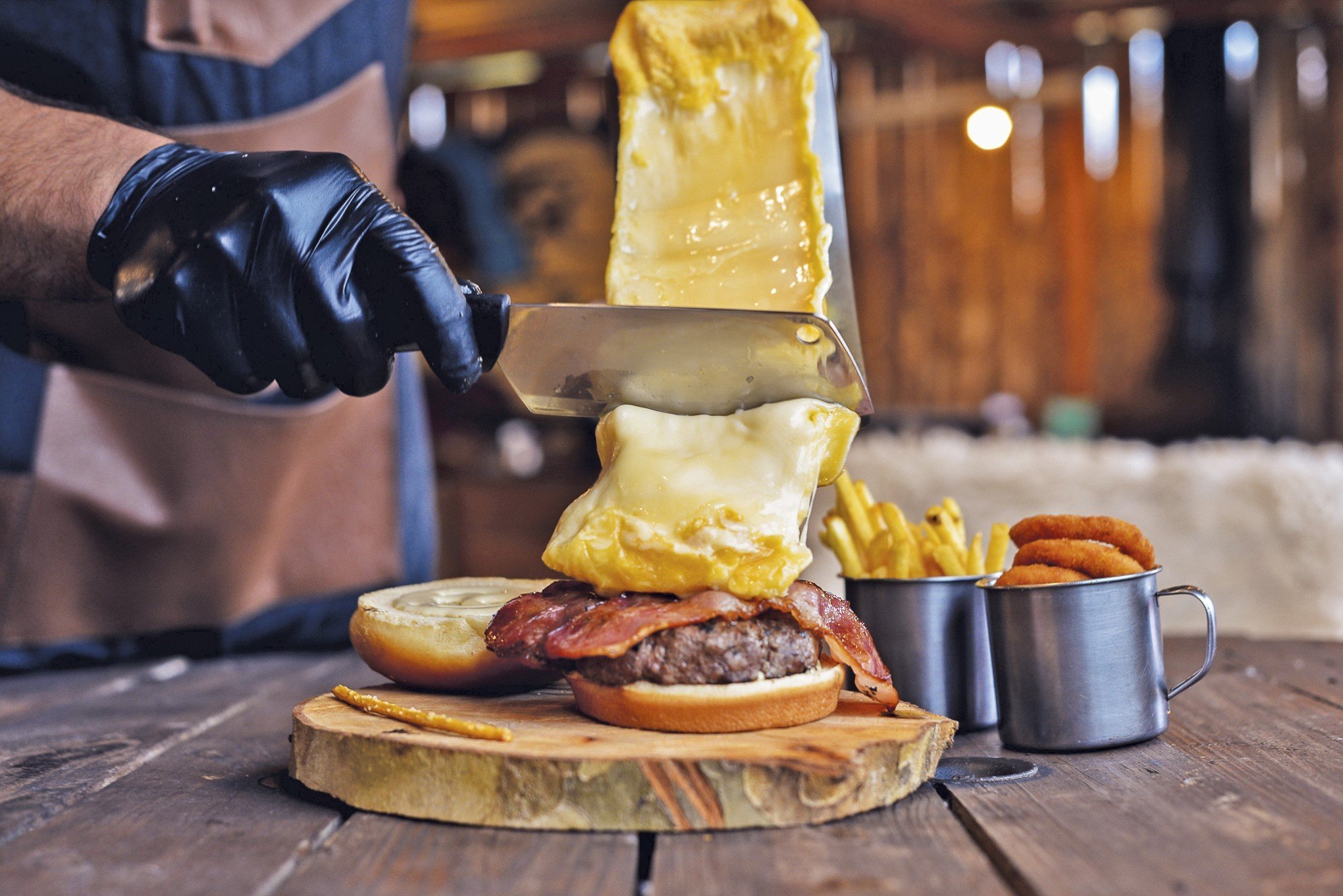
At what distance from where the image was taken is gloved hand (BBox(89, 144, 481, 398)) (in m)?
1.32

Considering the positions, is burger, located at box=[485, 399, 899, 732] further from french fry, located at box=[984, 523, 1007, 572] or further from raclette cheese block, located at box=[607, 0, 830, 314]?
french fry, located at box=[984, 523, 1007, 572]

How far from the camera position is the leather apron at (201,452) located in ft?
6.89

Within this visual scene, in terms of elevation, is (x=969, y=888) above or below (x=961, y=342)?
below

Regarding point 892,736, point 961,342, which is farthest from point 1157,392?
point 892,736

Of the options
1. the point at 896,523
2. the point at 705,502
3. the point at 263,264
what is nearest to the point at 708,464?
the point at 705,502

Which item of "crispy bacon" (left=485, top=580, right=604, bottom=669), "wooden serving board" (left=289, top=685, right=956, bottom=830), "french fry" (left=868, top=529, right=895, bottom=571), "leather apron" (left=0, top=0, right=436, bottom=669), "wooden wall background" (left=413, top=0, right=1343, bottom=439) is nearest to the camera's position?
"wooden serving board" (left=289, top=685, right=956, bottom=830)

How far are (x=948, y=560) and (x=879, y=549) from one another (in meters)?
0.12

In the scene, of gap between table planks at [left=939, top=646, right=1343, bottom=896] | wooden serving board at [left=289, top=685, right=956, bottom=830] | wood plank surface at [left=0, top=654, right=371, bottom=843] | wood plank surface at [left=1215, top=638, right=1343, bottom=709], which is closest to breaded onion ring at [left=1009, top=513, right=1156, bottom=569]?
gap between table planks at [left=939, top=646, right=1343, bottom=896]

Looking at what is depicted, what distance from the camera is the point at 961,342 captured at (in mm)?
6418

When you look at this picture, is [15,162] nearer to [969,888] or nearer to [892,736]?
[892,736]

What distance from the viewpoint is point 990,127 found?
6039mm

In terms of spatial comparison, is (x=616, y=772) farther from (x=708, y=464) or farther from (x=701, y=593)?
(x=708, y=464)

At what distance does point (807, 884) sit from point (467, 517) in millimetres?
5675

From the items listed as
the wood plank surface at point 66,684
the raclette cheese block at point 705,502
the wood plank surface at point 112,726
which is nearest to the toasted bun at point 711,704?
the raclette cheese block at point 705,502
